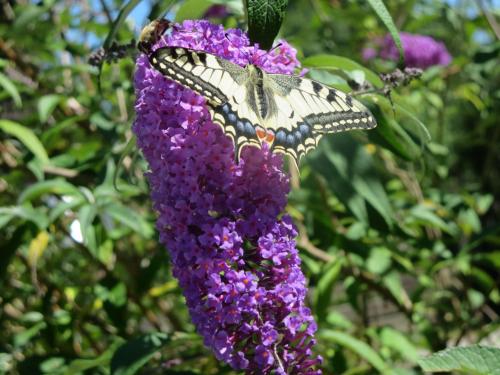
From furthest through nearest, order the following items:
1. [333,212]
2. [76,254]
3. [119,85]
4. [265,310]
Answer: [76,254] < [333,212] < [119,85] < [265,310]

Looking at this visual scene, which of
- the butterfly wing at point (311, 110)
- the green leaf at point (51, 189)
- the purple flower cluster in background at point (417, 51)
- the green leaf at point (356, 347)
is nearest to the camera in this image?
the butterfly wing at point (311, 110)

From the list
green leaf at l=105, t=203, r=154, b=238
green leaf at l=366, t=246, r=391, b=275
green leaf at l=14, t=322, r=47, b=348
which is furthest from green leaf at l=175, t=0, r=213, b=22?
green leaf at l=14, t=322, r=47, b=348

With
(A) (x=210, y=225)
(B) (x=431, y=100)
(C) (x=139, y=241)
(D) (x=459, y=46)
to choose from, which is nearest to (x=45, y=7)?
(C) (x=139, y=241)

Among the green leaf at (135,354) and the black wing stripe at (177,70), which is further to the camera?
the green leaf at (135,354)

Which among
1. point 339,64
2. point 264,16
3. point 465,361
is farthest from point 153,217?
point 465,361

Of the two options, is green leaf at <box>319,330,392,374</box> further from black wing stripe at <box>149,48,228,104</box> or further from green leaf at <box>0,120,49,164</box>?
green leaf at <box>0,120,49,164</box>

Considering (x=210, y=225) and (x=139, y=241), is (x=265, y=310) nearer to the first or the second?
(x=210, y=225)

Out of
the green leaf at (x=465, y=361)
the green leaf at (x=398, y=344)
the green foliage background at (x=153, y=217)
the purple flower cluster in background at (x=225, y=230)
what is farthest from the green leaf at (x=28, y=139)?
the green leaf at (x=465, y=361)

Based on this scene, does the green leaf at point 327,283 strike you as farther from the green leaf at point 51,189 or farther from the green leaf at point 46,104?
the green leaf at point 46,104
